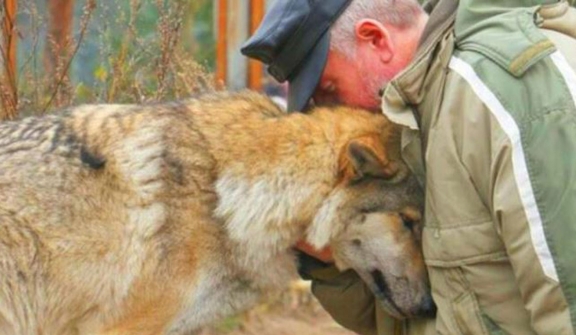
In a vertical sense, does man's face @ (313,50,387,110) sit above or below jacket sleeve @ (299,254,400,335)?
above

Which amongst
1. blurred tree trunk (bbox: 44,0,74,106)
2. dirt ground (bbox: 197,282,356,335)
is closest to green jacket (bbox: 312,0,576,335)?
blurred tree trunk (bbox: 44,0,74,106)

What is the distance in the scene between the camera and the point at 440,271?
12.6ft

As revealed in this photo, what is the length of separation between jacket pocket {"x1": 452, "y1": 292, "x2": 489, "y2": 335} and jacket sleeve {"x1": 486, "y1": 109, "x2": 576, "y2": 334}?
245mm

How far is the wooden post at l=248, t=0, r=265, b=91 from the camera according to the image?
7000mm

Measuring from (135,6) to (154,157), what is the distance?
1792mm

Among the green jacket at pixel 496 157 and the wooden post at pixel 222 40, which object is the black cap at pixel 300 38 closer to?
the green jacket at pixel 496 157

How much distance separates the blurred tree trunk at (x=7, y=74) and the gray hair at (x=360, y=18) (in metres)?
2.03

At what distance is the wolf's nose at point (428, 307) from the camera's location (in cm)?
406

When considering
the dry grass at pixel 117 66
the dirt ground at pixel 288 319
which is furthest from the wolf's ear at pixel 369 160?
the dirt ground at pixel 288 319

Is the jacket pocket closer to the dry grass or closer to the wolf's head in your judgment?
the wolf's head

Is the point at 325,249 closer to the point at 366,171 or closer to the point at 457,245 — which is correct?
the point at 366,171

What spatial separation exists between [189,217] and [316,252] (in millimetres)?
471

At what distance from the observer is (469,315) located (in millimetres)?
3740

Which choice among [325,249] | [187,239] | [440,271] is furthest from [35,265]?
[440,271]
